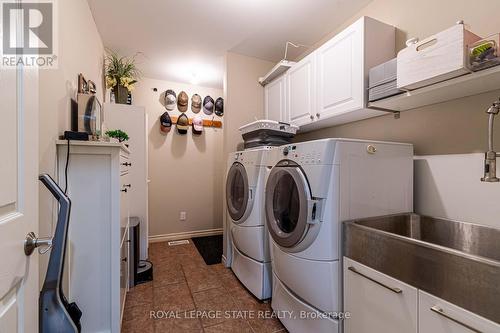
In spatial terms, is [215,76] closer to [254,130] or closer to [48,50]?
[254,130]

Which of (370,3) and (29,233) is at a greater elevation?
(370,3)

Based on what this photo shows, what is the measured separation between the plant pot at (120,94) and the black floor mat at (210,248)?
2.04 metres

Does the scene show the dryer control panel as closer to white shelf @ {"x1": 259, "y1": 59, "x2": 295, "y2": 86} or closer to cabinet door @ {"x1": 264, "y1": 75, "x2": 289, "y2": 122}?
cabinet door @ {"x1": 264, "y1": 75, "x2": 289, "y2": 122}

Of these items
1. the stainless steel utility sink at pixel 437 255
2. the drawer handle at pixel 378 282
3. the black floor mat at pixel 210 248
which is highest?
the stainless steel utility sink at pixel 437 255

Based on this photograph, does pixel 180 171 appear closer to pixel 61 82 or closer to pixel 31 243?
pixel 61 82

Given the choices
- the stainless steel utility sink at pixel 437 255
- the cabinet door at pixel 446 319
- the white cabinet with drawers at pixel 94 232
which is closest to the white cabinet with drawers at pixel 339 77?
the stainless steel utility sink at pixel 437 255

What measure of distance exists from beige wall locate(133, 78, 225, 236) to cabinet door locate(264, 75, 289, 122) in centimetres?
135

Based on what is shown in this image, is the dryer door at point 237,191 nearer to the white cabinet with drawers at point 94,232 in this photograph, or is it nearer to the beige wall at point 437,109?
the white cabinet with drawers at point 94,232

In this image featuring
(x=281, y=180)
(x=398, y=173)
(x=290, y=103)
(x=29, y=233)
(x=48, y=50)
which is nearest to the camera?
(x=29, y=233)

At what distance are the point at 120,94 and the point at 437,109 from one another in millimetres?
2832

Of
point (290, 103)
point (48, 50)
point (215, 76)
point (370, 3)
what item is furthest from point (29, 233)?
point (215, 76)

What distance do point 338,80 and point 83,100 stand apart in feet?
6.07

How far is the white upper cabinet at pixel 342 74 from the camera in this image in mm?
1656

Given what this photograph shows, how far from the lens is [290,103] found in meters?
2.43
